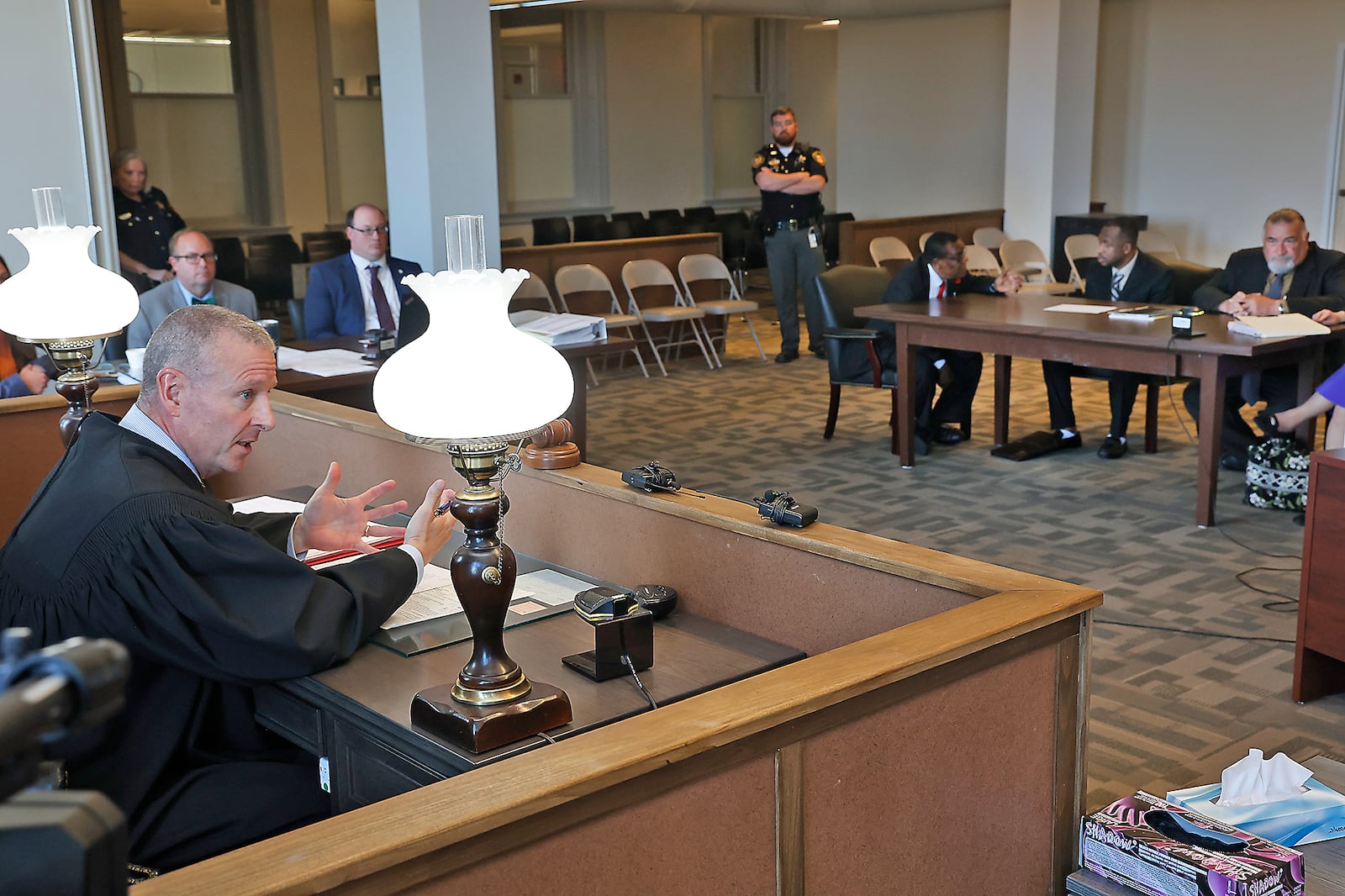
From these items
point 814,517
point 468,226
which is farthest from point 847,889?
point 468,226

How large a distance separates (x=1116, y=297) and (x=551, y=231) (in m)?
6.81

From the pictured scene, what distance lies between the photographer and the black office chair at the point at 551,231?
12.9 metres

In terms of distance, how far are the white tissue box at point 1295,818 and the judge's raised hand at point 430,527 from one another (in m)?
1.43

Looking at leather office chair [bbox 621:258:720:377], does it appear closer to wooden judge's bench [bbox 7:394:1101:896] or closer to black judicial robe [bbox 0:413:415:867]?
wooden judge's bench [bbox 7:394:1101:896]

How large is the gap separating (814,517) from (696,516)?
239mm

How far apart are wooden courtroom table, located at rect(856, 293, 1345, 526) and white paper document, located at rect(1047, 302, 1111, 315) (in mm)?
53

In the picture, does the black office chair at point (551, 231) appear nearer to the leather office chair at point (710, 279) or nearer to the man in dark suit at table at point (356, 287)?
the leather office chair at point (710, 279)

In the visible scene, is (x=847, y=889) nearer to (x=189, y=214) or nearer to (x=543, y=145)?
(x=189, y=214)

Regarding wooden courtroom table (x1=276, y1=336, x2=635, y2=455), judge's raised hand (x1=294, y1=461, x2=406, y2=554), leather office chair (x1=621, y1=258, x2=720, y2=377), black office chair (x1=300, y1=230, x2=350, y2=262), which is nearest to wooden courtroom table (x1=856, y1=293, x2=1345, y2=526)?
wooden courtroom table (x1=276, y1=336, x2=635, y2=455)

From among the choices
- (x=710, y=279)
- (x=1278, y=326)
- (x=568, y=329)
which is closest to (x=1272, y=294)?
(x=1278, y=326)

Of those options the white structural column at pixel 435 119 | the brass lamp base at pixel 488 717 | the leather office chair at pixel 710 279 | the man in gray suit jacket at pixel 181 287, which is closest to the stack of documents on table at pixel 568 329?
the white structural column at pixel 435 119

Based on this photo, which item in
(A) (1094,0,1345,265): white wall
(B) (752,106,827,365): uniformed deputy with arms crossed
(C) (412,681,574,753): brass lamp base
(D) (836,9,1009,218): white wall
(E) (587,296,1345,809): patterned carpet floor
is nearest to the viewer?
(C) (412,681,574,753): brass lamp base

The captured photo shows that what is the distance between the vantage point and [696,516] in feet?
8.55

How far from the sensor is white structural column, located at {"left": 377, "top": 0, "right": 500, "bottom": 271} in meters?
6.80
